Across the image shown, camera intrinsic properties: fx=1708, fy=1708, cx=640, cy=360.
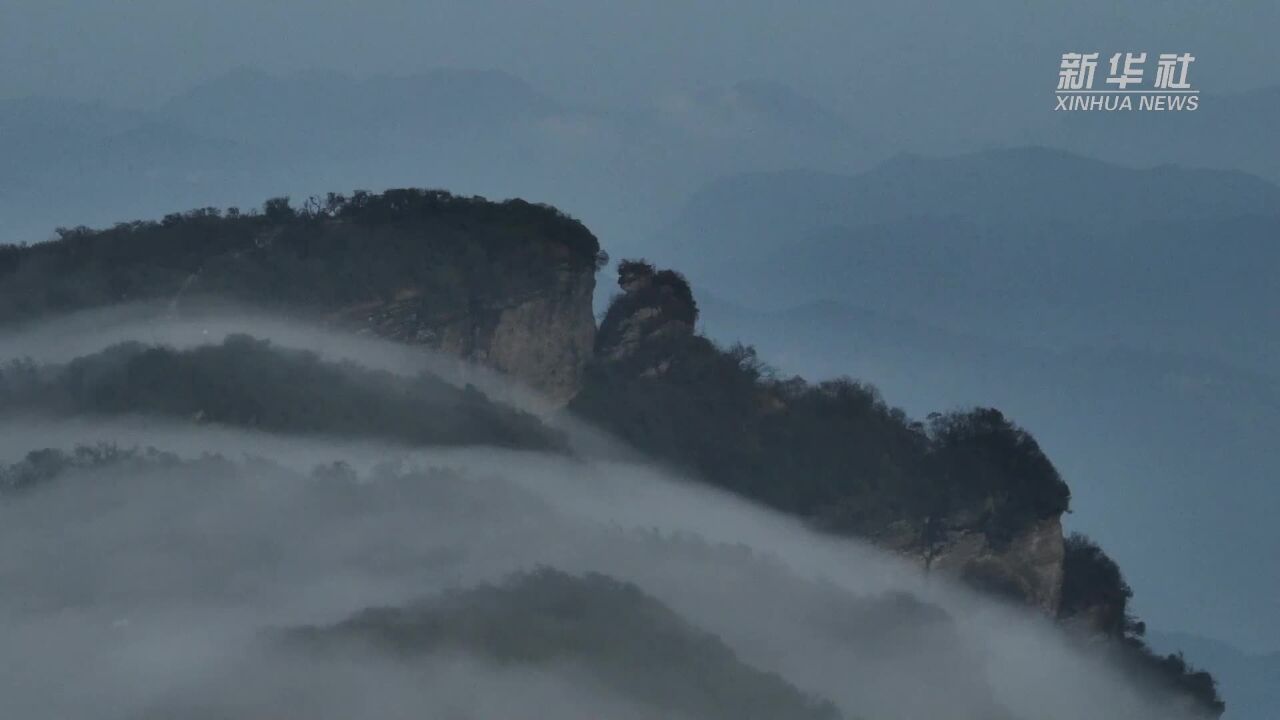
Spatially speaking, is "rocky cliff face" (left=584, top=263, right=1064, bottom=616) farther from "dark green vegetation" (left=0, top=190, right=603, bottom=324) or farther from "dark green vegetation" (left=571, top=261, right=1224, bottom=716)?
"dark green vegetation" (left=0, top=190, right=603, bottom=324)

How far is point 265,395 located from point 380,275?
11.2 ft

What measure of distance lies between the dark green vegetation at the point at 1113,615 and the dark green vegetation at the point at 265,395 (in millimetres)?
9404

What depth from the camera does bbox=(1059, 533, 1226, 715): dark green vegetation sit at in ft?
97.3

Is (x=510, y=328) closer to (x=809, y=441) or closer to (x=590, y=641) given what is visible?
(x=809, y=441)

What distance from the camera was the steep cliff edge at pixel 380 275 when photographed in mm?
29844

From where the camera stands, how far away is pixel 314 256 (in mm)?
30953

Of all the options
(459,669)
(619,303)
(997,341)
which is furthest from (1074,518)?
(459,669)

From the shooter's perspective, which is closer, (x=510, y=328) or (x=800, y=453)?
(x=800, y=453)

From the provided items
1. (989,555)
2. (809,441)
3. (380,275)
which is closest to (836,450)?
(809,441)

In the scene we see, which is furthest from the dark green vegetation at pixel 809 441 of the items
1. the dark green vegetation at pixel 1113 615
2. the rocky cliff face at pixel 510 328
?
the dark green vegetation at pixel 1113 615

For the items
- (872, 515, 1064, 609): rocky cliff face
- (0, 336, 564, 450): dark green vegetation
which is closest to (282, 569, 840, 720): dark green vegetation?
(0, 336, 564, 450): dark green vegetation

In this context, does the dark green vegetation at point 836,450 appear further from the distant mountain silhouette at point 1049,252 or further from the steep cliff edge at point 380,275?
the distant mountain silhouette at point 1049,252

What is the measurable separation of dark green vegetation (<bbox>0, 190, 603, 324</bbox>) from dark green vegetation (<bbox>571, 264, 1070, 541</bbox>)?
7.72ft

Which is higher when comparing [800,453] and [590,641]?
[800,453]
